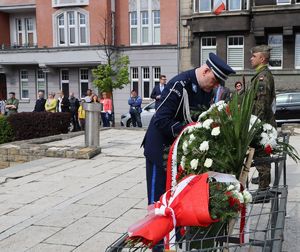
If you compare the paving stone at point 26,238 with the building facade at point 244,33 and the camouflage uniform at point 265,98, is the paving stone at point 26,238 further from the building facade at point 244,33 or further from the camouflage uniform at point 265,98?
the building facade at point 244,33

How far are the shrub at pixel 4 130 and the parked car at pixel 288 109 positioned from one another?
394 inches

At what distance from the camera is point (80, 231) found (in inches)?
195

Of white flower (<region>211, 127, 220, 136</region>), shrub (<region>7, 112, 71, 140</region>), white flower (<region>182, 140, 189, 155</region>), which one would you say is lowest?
shrub (<region>7, 112, 71, 140</region>)

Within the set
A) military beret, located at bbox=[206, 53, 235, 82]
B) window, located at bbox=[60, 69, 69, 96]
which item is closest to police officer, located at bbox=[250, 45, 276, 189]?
military beret, located at bbox=[206, 53, 235, 82]

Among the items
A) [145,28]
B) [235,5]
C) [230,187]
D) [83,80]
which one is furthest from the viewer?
[83,80]

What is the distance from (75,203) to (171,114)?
10.3 feet

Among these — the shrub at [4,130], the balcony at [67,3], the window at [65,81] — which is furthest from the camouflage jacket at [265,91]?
the window at [65,81]

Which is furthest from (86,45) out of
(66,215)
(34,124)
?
(66,215)

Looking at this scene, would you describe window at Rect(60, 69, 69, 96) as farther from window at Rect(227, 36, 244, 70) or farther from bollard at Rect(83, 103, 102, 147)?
bollard at Rect(83, 103, 102, 147)

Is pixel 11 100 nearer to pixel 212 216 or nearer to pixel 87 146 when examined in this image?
pixel 87 146

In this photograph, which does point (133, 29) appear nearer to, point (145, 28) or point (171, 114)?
point (145, 28)

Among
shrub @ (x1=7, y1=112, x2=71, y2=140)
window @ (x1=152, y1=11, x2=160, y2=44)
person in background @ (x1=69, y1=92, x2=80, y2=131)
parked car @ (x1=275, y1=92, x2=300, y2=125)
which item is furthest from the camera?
window @ (x1=152, y1=11, x2=160, y2=44)

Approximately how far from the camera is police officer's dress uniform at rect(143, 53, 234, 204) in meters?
3.46

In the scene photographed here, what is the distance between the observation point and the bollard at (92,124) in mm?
10961
